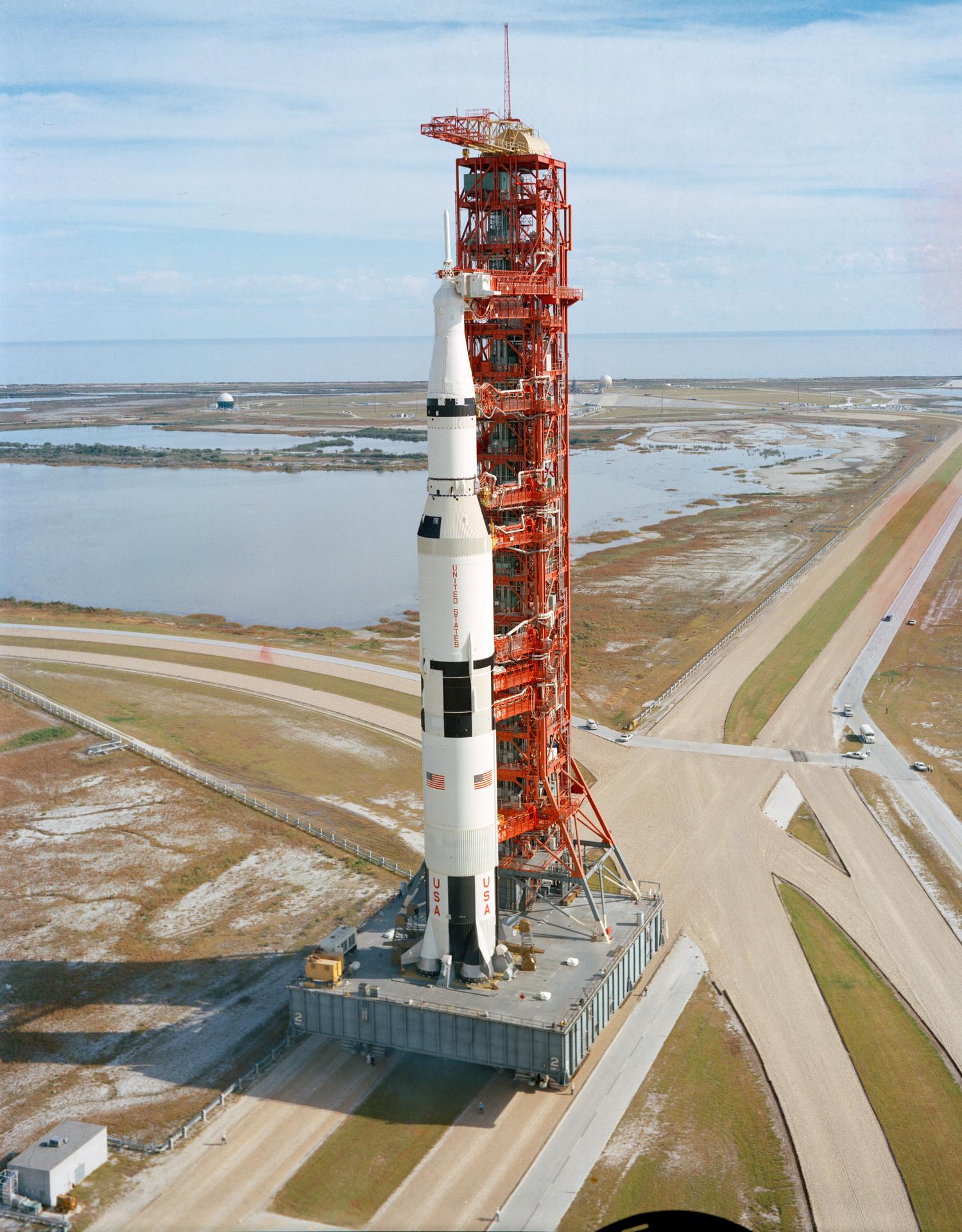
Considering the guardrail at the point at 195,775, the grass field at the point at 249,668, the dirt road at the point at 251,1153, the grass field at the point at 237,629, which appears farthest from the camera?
the grass field at the point at 237,629

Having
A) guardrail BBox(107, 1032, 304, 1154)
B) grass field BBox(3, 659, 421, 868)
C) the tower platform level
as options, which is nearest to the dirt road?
guardrail BBox(107, 1032, 304, 1154)

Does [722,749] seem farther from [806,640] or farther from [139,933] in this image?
[139,933]

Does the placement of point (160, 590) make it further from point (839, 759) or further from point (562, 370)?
point (562, 370)

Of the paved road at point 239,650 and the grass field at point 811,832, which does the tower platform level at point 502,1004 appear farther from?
the paved road at point 239,650

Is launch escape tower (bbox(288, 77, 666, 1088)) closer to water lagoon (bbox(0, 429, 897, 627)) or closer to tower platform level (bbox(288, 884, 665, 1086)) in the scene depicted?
tower platform level (bbox(288, 884, 665, 1086))

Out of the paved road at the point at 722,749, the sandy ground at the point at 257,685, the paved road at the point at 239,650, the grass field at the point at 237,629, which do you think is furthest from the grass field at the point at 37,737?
the paved road at the point at 722,749

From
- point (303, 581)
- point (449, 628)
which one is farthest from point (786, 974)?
point (303, 581)

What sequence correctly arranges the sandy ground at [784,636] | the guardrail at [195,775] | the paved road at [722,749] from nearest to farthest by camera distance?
the guardrail at [195,775], the paved road at [722,749], the sandy ground at [784,636]
